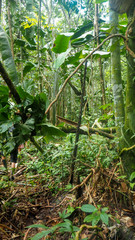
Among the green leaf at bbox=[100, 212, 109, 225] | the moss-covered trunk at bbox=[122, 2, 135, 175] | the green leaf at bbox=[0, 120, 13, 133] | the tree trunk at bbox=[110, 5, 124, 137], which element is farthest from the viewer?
the green leaf at bbox=[0, 120, 13, 133]

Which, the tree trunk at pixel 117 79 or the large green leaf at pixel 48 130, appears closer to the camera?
the tree trunk at pixel 117 79

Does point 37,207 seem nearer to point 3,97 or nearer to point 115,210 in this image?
point 115,210

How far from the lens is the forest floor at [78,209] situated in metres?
1.47

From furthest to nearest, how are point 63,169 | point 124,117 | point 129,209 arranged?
point 63,169 → point 124,117 → point 129,209

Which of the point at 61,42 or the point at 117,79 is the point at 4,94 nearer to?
the point at 61,42

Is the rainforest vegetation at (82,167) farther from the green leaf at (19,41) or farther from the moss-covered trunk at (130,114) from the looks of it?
the green leaf at (19,41)

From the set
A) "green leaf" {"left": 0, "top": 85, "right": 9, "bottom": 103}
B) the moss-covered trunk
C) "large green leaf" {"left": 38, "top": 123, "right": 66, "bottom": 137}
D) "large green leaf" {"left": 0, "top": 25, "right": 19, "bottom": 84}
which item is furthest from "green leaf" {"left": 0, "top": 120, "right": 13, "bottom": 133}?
the moss-covered trunk

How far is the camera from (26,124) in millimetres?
2605

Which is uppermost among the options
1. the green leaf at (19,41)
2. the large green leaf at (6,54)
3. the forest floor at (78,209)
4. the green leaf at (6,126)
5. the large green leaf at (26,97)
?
the green leaf at (19,41)

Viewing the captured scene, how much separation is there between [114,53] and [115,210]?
1781 mm

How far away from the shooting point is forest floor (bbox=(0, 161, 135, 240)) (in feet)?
4.83

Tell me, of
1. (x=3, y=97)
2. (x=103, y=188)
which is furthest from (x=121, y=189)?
(x=3, y=97)

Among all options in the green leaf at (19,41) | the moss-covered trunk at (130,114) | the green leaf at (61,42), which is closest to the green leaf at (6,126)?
the green leaf at (61,42)

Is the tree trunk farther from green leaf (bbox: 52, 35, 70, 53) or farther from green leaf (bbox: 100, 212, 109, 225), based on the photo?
green leaf (bbox: 100, 212, 109, 225)
